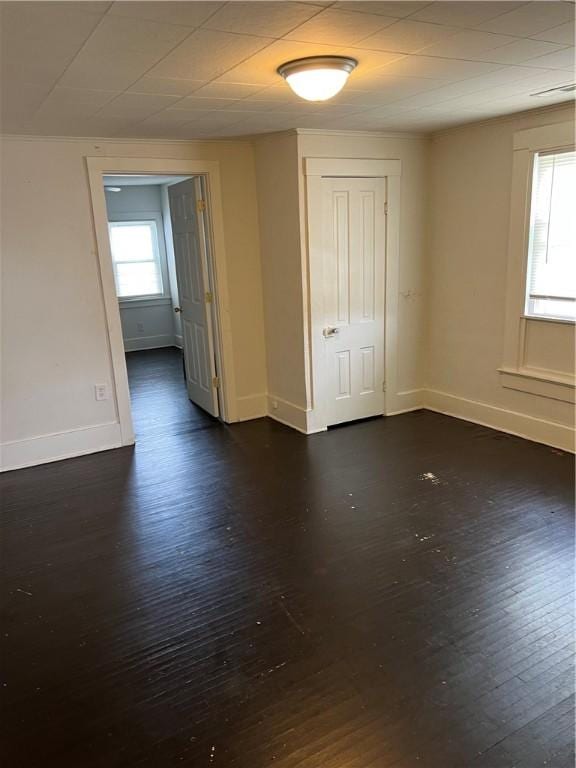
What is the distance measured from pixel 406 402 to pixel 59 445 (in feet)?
10.3

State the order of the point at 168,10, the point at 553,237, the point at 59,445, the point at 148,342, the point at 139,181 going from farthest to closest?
the point at 148,342
the point at 139,181
the point at 59,445
the point at 553,237
the point at 168,10

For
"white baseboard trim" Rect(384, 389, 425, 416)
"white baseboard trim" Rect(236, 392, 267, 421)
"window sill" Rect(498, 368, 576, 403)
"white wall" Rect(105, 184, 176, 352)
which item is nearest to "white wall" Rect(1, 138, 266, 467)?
"white baseboard trim" Rect(236, 392, 267, 421)

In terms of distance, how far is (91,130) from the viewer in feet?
12.5

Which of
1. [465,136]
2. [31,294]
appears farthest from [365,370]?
[31,294]

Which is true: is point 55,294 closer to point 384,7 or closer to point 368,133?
point 368,133

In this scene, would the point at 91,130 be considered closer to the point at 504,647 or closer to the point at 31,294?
the point at 31,294

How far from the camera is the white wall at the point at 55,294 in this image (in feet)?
13.1

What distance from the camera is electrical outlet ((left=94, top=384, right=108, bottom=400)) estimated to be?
449 centimetres

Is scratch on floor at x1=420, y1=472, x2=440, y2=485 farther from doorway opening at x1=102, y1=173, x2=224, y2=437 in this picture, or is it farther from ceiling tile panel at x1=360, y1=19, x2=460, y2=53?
ceiling tile panel at x1=360, y1=19, x2=460, y2=53

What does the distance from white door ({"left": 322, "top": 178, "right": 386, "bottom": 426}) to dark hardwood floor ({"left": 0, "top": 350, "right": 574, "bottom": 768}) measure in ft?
2.59

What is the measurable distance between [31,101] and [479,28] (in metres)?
2.30

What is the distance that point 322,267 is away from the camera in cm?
448

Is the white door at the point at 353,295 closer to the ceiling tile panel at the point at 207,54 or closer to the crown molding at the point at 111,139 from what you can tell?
the crown molding at the point at 111,139

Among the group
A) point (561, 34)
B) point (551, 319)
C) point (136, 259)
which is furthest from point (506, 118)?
point (136, 259)
